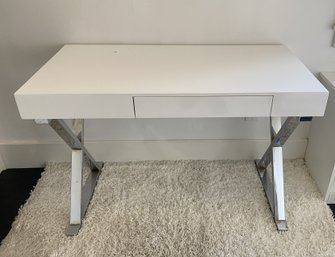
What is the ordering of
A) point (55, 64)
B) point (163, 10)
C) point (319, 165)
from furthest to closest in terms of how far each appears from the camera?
1. point (319, 165)
2. point (163, 10)
3. point (55, 64)

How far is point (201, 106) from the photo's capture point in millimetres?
900

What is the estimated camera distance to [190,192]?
4.55 feet

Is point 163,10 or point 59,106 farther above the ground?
point 163,10

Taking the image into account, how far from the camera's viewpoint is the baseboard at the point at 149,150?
1513 mm

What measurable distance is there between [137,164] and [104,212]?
12.5 inches

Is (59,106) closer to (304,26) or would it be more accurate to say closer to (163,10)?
(163,10)

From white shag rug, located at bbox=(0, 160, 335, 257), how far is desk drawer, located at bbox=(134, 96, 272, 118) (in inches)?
21.2

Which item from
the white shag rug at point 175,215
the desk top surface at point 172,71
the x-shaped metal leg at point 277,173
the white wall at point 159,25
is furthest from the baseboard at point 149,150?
the desk top surface at point 172,71

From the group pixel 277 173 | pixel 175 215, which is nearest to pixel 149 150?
pixel 175 215

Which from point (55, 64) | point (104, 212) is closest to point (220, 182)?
point (104, 212)

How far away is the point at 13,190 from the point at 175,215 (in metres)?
0.78

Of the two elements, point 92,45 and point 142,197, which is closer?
point 92,45

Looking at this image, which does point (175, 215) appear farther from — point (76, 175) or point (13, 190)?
point (13, 190)

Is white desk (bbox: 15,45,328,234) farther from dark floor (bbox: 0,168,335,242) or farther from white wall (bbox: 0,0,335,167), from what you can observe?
dark floor (bbox: 0,168,335,242)
